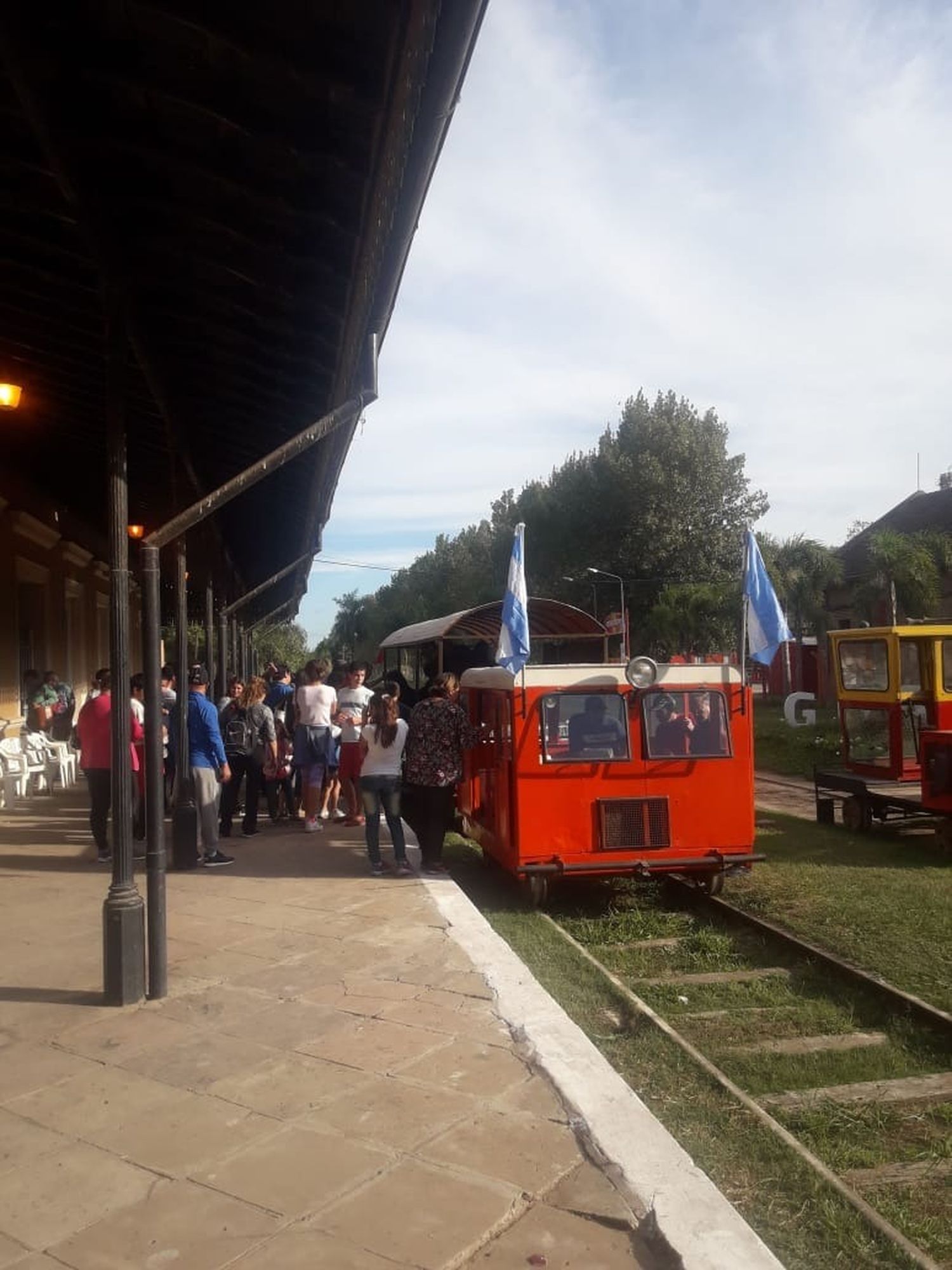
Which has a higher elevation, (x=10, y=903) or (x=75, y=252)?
(x=75, y=252)

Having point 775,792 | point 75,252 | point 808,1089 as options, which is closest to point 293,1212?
point 808,1089

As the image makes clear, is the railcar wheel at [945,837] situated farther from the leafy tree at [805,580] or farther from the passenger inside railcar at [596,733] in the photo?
the leafy tree at [805,580]

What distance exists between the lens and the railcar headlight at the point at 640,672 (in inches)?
320

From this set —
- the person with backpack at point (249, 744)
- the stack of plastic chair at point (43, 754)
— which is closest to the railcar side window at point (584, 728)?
the person with backpack at point (249, 744)

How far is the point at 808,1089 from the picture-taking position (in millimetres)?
4875

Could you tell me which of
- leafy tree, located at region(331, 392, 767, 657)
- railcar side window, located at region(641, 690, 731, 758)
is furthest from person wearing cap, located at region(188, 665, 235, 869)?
leafy tree, located at region(331, 392, 767, 657)

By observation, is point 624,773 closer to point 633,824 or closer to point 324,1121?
point 633,824

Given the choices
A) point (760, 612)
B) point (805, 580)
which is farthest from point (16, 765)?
point (805, 580)

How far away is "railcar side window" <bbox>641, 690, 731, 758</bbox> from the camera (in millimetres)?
8297

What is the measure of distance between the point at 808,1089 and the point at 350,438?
5035 mm

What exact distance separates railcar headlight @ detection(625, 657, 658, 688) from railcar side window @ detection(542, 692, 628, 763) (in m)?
0.20

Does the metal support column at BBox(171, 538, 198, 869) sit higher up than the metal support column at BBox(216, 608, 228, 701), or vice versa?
the metal support column at BBox(216, 608, 228, 701)

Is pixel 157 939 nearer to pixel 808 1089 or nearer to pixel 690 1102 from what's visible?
pixel 690 1102

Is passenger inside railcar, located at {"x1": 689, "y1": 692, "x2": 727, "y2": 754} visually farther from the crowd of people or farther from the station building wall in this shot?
the station building wall
